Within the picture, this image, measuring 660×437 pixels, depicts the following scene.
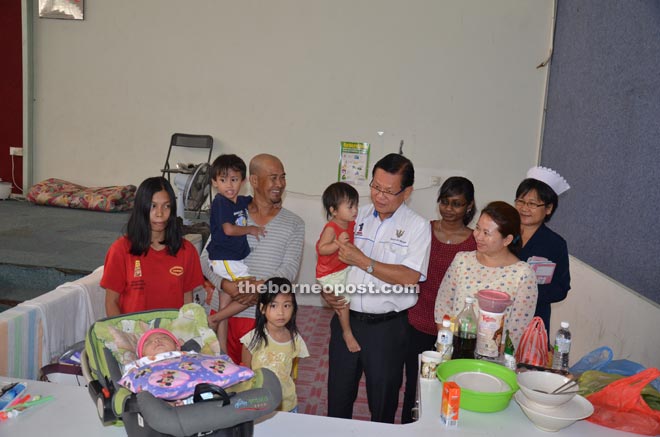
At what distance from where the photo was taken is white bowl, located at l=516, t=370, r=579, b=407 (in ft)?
5.50

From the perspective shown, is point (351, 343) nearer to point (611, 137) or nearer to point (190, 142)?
point (611, 137)

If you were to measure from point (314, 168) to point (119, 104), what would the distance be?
234 centimetres

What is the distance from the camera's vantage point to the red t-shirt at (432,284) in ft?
8.20

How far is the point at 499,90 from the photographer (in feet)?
17.4

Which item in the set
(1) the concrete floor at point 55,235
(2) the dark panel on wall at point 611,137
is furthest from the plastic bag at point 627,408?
(1) the concrete floor at point 55,235

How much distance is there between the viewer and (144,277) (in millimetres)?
2408

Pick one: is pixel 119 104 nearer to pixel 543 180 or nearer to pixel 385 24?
pixel 385 24

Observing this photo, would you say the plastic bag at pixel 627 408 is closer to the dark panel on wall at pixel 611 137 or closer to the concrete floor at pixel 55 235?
the dark panel on wall at pixel 611 137

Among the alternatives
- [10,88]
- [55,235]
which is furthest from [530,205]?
[10,88]

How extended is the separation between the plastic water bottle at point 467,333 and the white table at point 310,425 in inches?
12.7

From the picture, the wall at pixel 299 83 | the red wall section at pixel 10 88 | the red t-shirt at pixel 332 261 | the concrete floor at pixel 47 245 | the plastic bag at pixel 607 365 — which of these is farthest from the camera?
the red wall section at pixel 10 88

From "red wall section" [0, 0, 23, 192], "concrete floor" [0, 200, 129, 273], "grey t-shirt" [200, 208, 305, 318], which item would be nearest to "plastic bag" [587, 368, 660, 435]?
"grey t-shirt" [200, 208, 305, 318]

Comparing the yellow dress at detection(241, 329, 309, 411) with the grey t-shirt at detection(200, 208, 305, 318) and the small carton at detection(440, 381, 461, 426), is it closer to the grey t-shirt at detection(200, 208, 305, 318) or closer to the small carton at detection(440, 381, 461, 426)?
the grey t-shirt at detection(200, 208, 305, 318)

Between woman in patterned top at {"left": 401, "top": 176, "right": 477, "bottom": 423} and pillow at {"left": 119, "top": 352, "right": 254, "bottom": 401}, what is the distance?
1.18m
